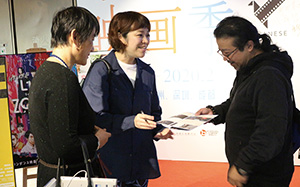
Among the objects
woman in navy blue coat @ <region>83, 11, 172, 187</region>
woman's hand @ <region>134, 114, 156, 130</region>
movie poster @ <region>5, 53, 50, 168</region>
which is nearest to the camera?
woman's hand @ <region>134, 114, 156, 130</region>

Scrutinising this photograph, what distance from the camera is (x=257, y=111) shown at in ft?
4.96

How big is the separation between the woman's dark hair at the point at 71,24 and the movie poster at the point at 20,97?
147 cm

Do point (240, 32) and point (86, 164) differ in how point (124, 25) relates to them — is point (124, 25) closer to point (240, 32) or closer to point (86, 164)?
point (240, 32)

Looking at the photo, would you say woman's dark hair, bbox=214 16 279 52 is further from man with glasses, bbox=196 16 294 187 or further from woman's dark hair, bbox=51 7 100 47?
woman's dark hair, bbox=51 7 100 47

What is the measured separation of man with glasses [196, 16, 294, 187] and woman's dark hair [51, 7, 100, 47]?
73 cm

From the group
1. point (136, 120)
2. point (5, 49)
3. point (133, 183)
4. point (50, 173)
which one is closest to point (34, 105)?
point (50, 173)

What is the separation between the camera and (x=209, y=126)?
4.16 meters

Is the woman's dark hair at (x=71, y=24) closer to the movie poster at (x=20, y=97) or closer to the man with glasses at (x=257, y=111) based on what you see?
the man with glasses at (x=257, y=111)

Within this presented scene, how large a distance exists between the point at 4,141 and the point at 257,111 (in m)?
2.05

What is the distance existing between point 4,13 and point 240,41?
5.23 metres

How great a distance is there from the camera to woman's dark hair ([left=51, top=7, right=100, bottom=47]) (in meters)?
1.46

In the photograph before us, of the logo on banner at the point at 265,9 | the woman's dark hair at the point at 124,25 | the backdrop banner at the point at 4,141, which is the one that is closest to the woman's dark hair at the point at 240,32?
the woman's dark hair at the point at 124,25

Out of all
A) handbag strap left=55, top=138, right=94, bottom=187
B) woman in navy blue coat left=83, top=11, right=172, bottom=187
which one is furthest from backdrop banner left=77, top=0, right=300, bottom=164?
handbag strap left=55, top=138, right=94, bottom=187

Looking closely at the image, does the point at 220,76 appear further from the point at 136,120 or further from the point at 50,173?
the point at 50,173
